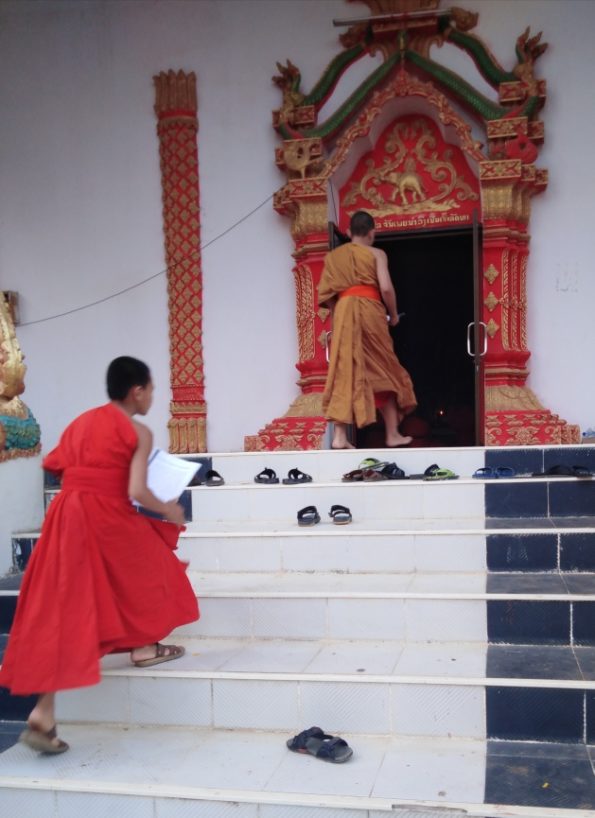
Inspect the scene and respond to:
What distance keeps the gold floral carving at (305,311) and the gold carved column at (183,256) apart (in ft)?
2.87

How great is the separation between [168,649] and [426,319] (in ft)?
21.3

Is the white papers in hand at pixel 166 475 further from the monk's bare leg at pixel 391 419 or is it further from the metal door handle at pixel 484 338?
the metal door handle at pixel 484 338

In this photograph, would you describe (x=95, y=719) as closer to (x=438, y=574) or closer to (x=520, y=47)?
(x=438, y=574)

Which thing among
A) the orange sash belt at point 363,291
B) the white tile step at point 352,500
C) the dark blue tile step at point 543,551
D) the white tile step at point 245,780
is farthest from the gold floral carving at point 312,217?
the white tile step at point 245,780

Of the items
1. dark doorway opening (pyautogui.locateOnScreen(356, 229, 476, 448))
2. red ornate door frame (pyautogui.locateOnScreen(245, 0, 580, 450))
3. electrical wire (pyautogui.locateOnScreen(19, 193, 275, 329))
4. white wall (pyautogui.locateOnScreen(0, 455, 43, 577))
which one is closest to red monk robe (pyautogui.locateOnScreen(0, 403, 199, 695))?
white wall (pyautogui.locateOnScreen(0, 455, 43, 577))

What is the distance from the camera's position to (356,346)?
228 inches

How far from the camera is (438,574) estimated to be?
414 centimetres

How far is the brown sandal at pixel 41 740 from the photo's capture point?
10.0 ft

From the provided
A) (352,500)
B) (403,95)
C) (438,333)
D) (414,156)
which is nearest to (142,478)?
(352,500)

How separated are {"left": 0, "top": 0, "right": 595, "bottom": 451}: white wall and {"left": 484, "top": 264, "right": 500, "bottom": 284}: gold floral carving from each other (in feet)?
1.13

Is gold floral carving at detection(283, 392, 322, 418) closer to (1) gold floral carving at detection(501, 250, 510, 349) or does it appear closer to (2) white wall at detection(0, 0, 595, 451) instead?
(2) white wall at detection(0, 0, 595, 451)

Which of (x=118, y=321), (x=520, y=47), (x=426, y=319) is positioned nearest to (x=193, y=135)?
(x=118, y=321)

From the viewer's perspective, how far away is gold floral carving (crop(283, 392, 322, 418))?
22.1 feet

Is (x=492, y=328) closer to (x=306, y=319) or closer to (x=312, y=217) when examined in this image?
(x=306, y=319)
